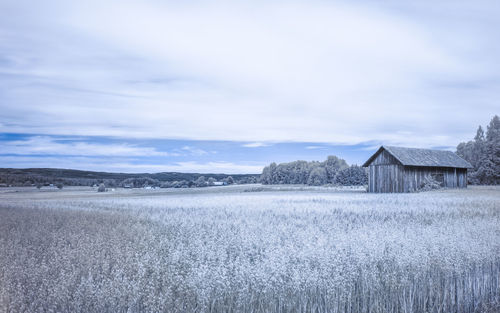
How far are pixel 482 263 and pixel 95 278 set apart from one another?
745 cm

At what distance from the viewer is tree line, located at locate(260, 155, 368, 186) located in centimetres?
7681

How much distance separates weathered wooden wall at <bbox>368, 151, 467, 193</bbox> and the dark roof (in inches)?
28.7

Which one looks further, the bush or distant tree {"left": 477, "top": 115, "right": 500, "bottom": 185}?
distant tree {"left": 477, "top": 115, "right": 500, "bottom": 185}

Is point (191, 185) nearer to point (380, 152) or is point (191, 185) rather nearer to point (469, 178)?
point (380, 152)

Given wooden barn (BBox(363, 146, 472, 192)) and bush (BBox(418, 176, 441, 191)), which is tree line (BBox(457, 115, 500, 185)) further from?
bush (BBox(418, 176, 441, 191))

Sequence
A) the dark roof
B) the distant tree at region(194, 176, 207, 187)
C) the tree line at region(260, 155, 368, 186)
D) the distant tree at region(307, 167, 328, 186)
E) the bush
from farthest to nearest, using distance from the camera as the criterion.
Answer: the distant tree at region(307, 167, 328, 186) → the tree line at region(260, 155, 368, 186) → the distant tree at region(194, 176, 207, 187) → the bush → the dark roof

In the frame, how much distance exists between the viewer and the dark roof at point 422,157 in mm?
40750

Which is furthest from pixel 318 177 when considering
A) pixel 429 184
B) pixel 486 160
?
pixel 429 184

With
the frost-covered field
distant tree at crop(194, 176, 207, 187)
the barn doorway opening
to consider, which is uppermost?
the barn doorway opening

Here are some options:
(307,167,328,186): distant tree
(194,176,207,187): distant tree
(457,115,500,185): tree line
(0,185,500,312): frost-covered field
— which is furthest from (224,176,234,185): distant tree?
(0,185,500,312): frost-covered field

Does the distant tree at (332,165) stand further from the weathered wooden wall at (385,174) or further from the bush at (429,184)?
the bush at (429,184)

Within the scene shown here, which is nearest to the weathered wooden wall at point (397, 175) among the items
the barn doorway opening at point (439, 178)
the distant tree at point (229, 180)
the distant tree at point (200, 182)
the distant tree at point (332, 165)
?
the barn doorway opening at point (439, 178)

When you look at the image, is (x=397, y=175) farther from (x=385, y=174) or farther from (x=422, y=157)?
(x=422, y=157)

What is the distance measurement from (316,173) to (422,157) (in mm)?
41645
